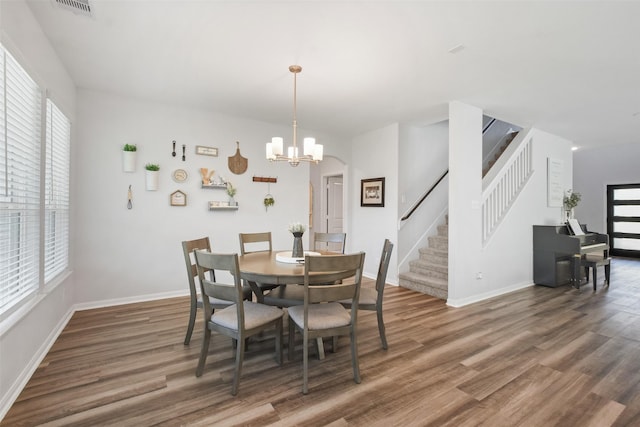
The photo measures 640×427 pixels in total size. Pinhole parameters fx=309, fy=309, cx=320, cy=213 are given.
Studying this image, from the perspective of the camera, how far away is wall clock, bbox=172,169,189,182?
4199mm

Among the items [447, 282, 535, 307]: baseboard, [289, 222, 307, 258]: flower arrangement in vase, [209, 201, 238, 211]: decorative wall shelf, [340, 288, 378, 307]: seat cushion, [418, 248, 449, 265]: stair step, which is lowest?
[447, 282, 535, 307]: baseboard

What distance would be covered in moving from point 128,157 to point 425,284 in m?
4.35

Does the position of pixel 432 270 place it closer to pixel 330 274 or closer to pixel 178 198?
pixel 330 274

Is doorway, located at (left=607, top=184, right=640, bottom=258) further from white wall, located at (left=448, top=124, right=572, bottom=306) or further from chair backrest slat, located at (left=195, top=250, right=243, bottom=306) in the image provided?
chair backrest slat, located at (left=195, top=250, right=243, bottom=306)

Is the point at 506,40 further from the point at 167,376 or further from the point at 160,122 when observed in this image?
the point at 160,122

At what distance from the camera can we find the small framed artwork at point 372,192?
5.23 meters

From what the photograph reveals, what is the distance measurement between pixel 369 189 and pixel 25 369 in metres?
4.69

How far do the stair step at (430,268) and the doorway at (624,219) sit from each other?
6.36m

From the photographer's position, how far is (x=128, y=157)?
3.86 m

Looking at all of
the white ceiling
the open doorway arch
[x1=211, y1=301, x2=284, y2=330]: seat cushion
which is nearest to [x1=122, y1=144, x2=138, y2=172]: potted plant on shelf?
the white ceiling

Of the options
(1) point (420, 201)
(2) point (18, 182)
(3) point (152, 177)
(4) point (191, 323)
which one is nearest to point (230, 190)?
(3) point (152, 177)

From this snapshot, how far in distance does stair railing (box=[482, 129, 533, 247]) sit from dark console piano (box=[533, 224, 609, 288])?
86cm

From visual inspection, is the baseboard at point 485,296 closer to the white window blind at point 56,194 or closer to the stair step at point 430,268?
the stair step at point 430,268

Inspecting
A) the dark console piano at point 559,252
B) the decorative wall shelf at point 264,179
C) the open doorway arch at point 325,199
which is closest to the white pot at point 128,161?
the decorative wall shelf at point 264,179
